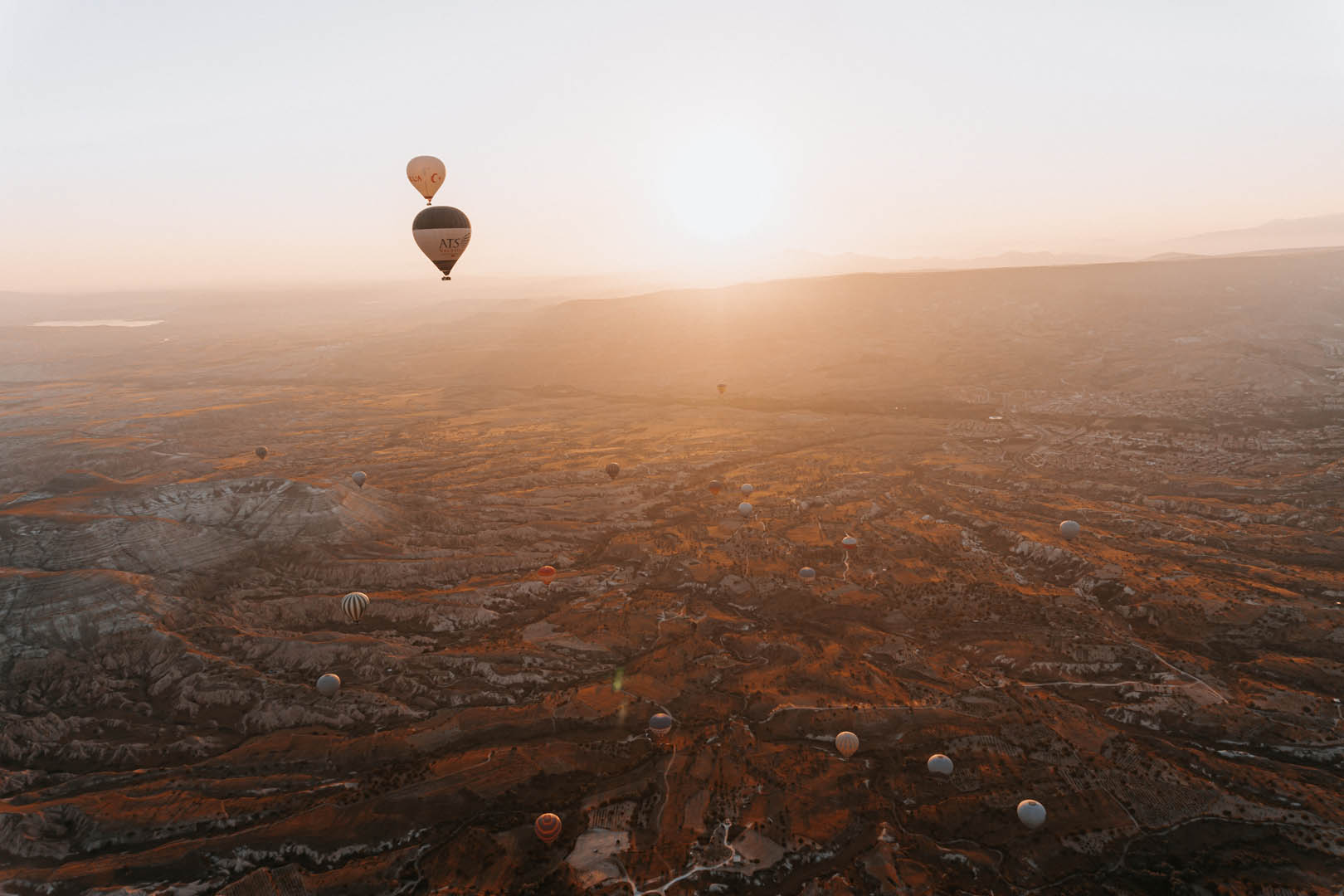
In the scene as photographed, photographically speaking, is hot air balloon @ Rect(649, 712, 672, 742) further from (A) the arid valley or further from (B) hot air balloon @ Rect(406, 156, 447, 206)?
(B) hot air balloon @ Rect(406, 156, 447, 206)

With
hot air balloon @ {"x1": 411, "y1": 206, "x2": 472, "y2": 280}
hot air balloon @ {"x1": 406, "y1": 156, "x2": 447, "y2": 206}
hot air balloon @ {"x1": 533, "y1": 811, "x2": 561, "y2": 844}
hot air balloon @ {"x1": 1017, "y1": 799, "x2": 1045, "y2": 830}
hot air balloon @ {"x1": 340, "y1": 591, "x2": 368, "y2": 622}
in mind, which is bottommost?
hot air balloon @ {"x1": 1017, "y1": 799, "x2": 1045, "y2": 830}

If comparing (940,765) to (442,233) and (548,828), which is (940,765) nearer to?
A: (548,828)

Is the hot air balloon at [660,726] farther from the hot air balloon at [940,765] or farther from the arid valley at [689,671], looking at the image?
the hot air balloon at [940,765]

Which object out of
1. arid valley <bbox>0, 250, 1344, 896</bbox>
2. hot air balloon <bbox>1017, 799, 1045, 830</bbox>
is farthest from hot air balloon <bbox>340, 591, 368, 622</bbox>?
hot air balloon <bbox>1017, 799, 1045, 830</bbox>

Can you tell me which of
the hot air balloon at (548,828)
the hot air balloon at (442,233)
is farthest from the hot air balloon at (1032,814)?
the hot air balloon at (442,233)

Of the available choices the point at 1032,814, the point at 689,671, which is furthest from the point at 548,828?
the point at 1032,814

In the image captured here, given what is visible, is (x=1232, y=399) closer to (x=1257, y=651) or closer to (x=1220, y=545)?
(x=1220, y=545)
